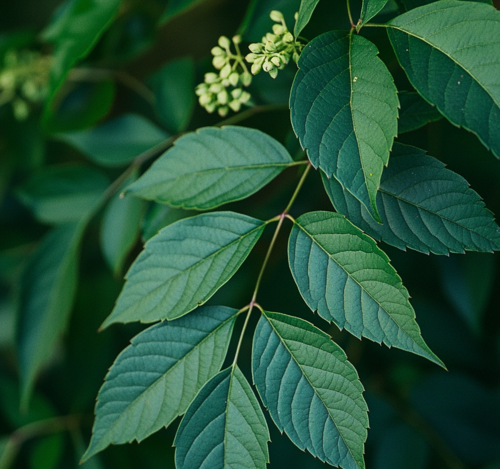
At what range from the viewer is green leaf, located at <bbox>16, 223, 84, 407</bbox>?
49.6 inches

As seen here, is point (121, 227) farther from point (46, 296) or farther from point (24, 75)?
point (24, 75)

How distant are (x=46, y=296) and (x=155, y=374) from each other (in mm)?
705

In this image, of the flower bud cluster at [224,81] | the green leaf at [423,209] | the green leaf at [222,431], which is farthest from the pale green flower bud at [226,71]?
the green leaf at [222,431]

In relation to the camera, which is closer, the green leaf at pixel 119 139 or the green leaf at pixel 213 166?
the green leaf at pixel 213 166

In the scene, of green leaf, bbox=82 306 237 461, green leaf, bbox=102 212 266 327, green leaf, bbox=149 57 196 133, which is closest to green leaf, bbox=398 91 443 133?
green leaf, bbox=102 212 266 327

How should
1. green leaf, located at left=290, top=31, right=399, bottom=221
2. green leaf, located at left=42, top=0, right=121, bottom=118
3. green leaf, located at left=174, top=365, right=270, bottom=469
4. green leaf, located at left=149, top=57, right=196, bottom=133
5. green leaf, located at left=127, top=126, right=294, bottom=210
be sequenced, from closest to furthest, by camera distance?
green leaf, located at left=290, top=31, right=399, bottom=221 < green leaf, located at left=174, top=365, right=270, bottom=469 < green leaf, located at left=127, top=126, right=294, bottom=210 < green leaf, located at left=42, top=0, right=121, bottom=118 < green leaf, located at left=149, top=57, right=196, bottom=133

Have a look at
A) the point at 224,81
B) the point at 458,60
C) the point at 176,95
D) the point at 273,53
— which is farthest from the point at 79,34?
the point at 458,60

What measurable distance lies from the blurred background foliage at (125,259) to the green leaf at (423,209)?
245mm

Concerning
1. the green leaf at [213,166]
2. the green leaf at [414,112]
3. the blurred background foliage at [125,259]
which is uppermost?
the green leaf at [213,166]

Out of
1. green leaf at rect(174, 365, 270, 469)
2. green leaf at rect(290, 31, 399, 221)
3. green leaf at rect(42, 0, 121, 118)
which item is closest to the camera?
green leaf at rect(290, 31, 399, 221)

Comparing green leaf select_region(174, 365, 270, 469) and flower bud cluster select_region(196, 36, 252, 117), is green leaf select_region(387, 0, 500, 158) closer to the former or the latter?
flower bud cluster select_region(196, 36, 252, 117)

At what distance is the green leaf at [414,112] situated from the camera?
772mm

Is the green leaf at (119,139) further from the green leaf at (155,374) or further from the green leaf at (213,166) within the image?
the green leaf at (155,374)

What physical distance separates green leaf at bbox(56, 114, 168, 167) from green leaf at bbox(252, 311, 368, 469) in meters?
0.70
